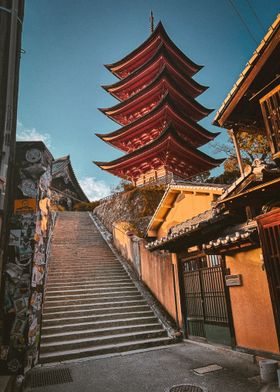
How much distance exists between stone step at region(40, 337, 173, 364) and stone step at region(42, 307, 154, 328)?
1.28m

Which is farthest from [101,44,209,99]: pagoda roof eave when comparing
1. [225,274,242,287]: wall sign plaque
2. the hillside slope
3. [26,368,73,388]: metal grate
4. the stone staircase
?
[26,368,73,388]: metal grate

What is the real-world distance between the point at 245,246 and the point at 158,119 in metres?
19.2

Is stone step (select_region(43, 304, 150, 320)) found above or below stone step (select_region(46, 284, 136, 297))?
below

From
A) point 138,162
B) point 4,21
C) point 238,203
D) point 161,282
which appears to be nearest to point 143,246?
point 161,282

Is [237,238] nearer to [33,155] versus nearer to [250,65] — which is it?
[250,65]

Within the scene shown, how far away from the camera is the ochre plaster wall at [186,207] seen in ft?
41.8

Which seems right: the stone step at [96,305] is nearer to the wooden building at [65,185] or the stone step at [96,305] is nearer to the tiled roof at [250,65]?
the tiled roof at [250,65]

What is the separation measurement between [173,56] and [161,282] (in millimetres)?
27655

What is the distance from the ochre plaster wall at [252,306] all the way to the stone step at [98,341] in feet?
9.08

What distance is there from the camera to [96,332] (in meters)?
8.15

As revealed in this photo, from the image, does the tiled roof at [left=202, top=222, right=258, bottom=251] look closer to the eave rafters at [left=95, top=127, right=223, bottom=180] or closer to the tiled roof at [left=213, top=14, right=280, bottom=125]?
the tiled roof at [left=213, top=14, right=280, bottom=125]

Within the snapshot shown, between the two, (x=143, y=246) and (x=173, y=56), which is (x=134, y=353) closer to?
(x=143, y=246)

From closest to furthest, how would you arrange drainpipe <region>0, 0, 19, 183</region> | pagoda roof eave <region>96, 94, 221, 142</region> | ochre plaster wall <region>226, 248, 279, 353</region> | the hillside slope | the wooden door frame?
drainpipe <region>0, 0, 19, 183</region>
ochre plaster wall <region>226, 248, 279, 353</region>
the wooden door frame
the hillside slope
pagoda roof eave <region>96, 94, 221, 142</region>

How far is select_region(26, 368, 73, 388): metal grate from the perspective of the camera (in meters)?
5.40
